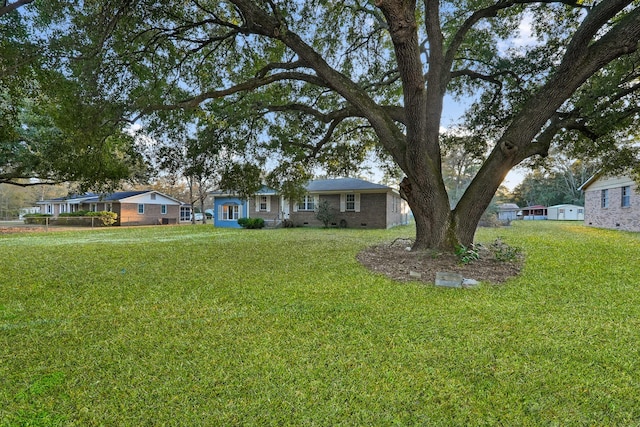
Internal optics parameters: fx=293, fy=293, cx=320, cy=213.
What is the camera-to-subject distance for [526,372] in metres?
2.35

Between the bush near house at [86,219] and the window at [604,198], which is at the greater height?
the window at [604,198]

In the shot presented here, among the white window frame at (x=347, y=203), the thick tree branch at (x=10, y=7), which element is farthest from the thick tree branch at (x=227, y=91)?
the white window frame at (x=347, y=203)

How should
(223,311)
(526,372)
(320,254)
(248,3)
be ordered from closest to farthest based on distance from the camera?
(526,372)
(223,311)
(248,3)
(320,254)

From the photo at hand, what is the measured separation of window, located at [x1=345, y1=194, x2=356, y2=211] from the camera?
18.8 metres

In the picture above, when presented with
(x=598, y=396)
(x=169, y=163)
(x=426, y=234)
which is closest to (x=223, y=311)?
(x=598, y=396)

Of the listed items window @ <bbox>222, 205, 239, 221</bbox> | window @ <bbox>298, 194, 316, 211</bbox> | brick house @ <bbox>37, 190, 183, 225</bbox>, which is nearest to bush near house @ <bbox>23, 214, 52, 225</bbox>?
brick house @ <bbox>37, 190, 183, 225</bbox>

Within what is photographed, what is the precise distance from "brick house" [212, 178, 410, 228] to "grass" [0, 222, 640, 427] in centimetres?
1271

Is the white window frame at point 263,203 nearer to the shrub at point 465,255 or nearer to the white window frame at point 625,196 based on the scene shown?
the shrub at point 465,255

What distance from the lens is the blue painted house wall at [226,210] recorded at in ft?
70.9

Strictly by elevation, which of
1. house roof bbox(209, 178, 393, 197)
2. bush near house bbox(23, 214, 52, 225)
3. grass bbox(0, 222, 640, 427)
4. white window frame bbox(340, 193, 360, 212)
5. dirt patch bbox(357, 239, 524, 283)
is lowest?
grass bbox(0, 222, 640, 427)

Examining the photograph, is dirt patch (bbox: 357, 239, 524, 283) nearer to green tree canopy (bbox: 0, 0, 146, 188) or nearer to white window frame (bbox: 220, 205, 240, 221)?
green tree canopy (bbox: 0, 0, 146, 188)

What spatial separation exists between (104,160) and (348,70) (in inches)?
290

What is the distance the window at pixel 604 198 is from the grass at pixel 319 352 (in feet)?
56.9

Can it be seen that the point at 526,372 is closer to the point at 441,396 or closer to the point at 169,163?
the point at 441,396
